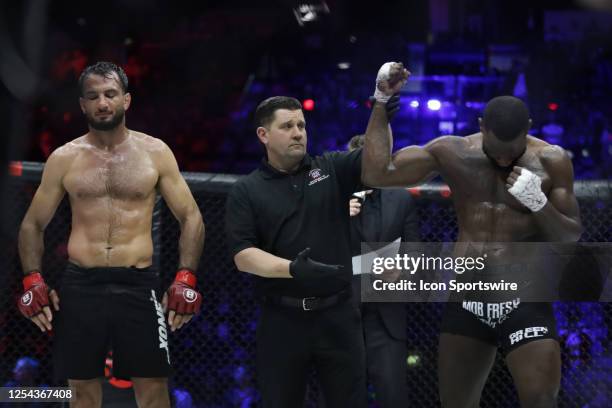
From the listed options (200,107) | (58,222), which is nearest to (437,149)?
(58,222)

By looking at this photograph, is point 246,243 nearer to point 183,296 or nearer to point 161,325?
point 183,296

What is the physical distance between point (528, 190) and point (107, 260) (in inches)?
64.5

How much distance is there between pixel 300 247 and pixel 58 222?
5.52ft

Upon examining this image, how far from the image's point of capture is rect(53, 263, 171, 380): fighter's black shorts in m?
3.22

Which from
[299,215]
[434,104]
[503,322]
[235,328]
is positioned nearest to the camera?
[503,322]

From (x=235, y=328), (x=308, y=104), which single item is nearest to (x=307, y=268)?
(x=235, y=328)

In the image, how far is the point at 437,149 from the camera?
3.06 meters

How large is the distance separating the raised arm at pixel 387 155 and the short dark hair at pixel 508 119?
30cm

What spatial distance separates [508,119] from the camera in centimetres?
A: 282

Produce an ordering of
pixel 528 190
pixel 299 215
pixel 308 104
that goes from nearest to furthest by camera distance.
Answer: pixel 528 190 → pixel 299 215 → pixel 308 104

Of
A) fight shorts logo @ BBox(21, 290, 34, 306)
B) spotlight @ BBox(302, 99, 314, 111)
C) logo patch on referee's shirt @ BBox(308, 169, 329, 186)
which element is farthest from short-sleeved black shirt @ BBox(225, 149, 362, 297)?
spotlight @ BBox(302, 99, 314, 111)

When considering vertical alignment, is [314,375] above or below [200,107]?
below

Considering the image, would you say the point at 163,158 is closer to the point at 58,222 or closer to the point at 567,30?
the point at 58,222

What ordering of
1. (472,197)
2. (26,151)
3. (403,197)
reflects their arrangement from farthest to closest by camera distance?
(26,151), (403,197), (472,197)
